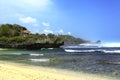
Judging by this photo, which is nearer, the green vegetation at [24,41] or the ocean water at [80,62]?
the ocean water at [80,62]

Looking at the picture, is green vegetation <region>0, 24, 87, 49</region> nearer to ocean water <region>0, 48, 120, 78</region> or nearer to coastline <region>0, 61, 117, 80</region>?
ocean water <region>0, 48, 120, 78</region>

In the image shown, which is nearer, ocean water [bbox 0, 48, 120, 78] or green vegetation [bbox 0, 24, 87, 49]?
ocean water [bbox 0, 48, 120, 78]

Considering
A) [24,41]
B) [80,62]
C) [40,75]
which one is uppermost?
[24,41]

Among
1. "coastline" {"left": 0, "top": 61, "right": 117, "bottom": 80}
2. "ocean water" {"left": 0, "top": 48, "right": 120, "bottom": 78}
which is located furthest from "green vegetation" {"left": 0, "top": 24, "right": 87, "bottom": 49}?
"coastline" {"left": 0, "top": 61, "right": 117, "bottom": 80}

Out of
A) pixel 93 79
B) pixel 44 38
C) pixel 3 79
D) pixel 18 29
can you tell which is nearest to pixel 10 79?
pixel 3 79

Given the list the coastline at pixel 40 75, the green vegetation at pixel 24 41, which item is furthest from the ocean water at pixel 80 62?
the green vegetation at pixel 24 41

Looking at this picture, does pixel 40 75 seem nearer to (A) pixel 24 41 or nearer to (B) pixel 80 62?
(B) pixel 80 62

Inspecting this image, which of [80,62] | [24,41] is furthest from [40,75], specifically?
[24,41]

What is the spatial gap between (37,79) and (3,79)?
2.03m

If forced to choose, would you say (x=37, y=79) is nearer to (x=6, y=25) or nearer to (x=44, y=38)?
(x=44, y=38)

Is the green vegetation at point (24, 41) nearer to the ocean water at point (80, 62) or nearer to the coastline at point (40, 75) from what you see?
the ocean water at point (80, 62)

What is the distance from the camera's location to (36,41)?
358 ft

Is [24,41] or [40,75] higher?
[24,41]

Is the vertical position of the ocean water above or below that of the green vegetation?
below
